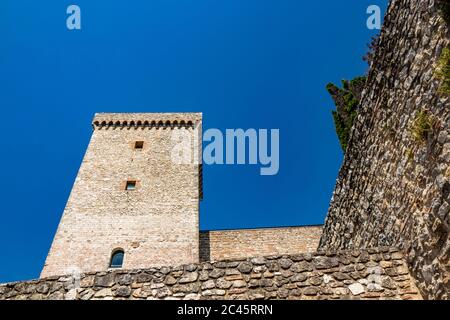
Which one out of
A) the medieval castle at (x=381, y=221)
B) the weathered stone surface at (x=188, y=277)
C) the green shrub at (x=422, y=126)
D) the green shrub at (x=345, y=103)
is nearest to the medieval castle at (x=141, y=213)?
the green shrub at (x=345, y=103)

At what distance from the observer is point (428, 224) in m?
3.64

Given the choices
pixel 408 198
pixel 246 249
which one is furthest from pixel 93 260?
pixel 408 198

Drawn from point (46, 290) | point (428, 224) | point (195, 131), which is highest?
point (195, 131)

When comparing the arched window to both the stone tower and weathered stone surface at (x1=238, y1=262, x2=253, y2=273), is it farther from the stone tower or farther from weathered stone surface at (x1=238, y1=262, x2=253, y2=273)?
weathered stone surface at (x1=238, y1=262, x2=253, y2=273)

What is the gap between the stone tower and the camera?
510 inches

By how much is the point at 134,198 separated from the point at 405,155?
12.5 metres

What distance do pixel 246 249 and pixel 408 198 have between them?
488 inches

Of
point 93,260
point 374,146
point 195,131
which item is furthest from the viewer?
point 195,131

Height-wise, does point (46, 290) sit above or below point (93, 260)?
below

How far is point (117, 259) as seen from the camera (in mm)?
13062

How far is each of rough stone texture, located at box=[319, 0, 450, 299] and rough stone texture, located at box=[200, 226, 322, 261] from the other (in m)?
10.5

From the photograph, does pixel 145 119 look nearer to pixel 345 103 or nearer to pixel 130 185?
pixel 130 185
